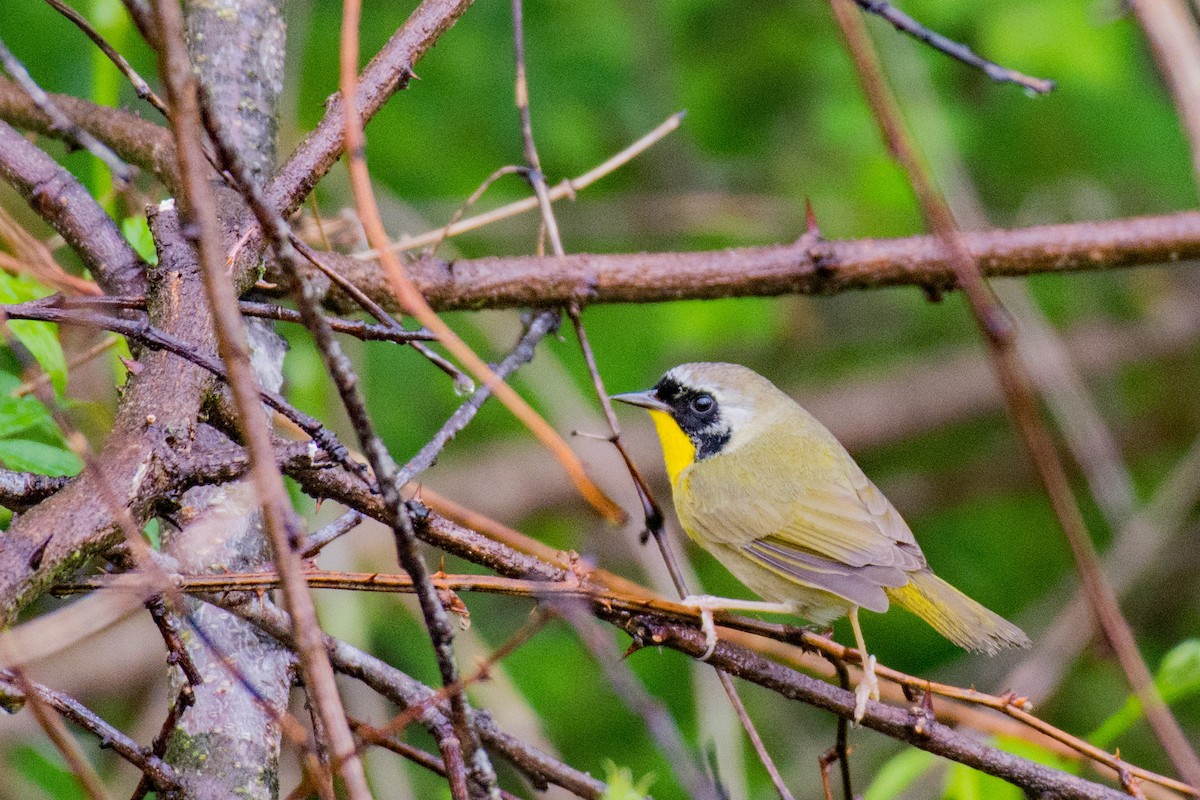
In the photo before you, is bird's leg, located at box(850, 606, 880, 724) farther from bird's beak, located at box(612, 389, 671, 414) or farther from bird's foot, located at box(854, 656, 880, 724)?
bird's beak, located at box(612, 389, 671, 414)

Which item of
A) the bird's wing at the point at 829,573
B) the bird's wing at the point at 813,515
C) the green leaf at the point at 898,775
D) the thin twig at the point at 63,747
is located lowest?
the thin twig at the point at 63,747

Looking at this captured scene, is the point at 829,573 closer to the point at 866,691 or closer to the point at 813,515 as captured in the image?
the point at 813,515

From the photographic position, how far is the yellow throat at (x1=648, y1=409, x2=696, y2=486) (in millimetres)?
3625

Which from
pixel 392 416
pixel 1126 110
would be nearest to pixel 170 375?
pixel 392 416

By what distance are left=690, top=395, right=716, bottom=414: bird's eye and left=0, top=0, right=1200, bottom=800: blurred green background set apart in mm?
1125

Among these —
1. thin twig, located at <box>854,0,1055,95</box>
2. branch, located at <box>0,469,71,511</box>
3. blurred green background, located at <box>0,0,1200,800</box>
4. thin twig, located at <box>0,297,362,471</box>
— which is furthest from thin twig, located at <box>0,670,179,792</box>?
blurred green background, located at <box>0,0,1200,800</box>

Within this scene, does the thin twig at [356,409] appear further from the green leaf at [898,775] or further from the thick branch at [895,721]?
the green leaf at [898,775]

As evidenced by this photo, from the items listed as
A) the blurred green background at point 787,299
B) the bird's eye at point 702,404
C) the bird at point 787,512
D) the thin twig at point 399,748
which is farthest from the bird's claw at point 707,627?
the blurred green background at point 787,299

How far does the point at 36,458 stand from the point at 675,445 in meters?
2.06

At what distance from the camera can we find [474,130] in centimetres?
591

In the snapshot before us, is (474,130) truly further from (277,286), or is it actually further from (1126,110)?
(277,286)

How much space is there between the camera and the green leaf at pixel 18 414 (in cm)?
195

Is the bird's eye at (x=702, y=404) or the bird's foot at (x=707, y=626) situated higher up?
the bird's eye at (x=702, y=404)

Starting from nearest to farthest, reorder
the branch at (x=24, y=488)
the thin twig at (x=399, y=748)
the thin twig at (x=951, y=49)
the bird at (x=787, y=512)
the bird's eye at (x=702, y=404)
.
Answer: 1. the branch at (x=24, y=488)
2. the thin twig at (x=399, y=748)
3. the thin twig at (x=951, y=49)
4. the bird at (x=787, y=512)
5. the bird's eye at (x=702, y=404)
